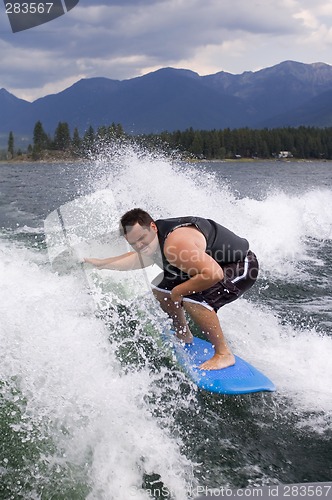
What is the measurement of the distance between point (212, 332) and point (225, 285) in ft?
1.73

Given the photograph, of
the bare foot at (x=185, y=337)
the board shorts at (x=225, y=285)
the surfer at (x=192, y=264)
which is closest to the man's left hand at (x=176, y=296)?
the surfer at (x=192, y=264)

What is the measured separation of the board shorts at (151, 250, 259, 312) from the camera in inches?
218

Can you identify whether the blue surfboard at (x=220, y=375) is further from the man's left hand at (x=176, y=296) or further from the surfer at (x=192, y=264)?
the man's left hand at (x=176, y=296)

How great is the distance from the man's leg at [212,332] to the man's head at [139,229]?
79cm

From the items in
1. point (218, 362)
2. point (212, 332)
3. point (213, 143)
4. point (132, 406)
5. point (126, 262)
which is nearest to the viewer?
point (132, 406)

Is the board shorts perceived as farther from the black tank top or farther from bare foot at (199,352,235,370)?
bare foot at (199,352,235,370)

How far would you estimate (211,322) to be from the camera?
5.57 m

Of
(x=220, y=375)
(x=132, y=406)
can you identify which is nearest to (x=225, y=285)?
(x=220, y=375)

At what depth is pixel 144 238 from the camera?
206 inches

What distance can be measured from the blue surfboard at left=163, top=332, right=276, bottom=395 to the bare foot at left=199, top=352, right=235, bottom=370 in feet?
0.13

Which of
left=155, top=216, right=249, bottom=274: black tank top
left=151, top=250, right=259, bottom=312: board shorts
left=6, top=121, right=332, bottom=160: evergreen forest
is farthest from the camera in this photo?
left=6, top=121, right=332, bottom=160: evergreen forest

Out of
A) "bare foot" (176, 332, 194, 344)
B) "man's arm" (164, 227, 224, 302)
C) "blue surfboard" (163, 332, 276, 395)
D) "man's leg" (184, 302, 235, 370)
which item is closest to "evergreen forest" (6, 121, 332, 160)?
"bare foot" (176, 332, 194, 344)

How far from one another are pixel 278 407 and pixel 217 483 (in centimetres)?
143

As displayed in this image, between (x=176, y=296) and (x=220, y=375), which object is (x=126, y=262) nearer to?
(x=176, y=296)
